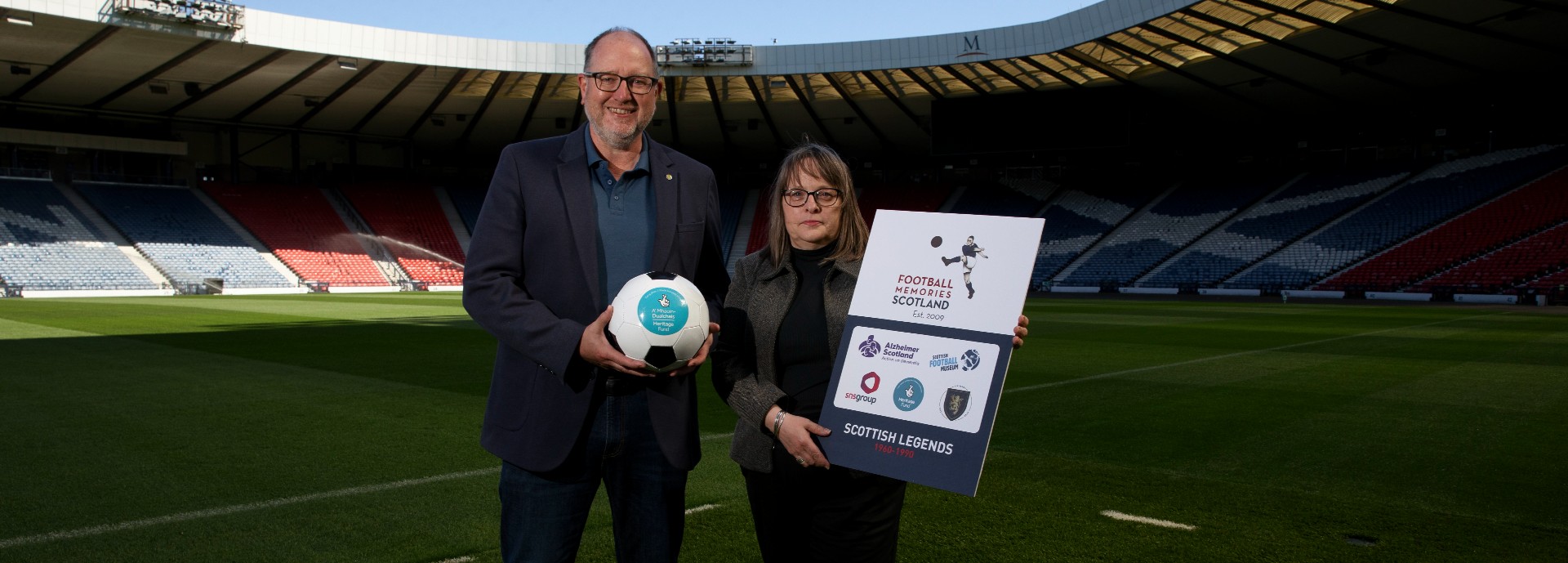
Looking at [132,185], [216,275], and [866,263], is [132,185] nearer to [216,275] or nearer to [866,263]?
[216,275]

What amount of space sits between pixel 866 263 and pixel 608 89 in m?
0.96

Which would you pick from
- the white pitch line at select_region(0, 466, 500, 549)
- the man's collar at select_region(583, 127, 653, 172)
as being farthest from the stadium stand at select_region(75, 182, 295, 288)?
the man's collar at select_region(583, 127, 653, 172)

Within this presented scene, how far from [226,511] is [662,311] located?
13.1 ft

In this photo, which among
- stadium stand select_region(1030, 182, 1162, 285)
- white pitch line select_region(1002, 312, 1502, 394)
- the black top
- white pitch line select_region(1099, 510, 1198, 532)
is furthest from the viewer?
stadium stand select_region(1030, 182, 1162, 285)

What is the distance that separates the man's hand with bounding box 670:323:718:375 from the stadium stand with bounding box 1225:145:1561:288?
1538 inches

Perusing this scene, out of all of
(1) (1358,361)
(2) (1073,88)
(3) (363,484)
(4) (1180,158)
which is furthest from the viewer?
(4) (1180,158)

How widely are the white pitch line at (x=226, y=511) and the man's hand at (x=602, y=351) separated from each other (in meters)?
3.77

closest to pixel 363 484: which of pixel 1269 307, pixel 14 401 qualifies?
pixel 14 401

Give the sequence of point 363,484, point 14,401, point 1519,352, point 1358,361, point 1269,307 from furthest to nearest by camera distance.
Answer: point 1269,307, point 1519,352, point 1358,361, point 14,401, point 363,484

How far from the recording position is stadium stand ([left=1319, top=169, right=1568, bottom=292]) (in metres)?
33.5

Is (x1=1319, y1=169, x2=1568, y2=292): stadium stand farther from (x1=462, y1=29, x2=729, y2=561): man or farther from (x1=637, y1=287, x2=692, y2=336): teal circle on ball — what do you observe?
(x1=637, y1=287, x2=692, y2=336): teal circle on ball

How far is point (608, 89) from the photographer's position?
2877 millimetres

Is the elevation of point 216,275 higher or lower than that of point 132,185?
lower

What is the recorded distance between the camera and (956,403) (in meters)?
2.77
